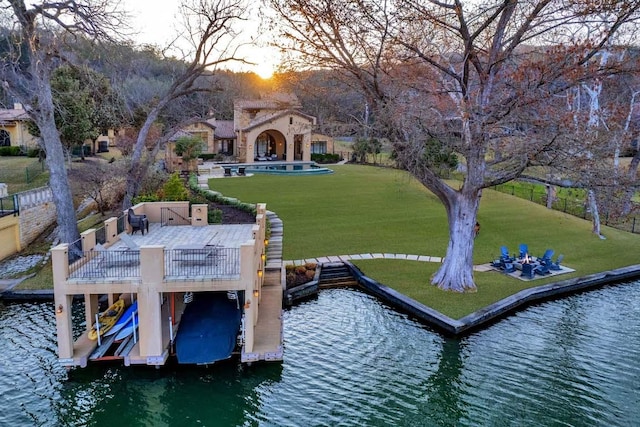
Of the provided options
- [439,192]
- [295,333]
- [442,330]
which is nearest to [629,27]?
[439,192]

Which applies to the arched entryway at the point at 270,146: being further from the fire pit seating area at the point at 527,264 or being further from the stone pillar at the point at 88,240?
the stone pillar at the point at 88,240

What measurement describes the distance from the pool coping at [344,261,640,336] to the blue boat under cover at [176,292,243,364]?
4967mm

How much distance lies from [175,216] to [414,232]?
35.9ft

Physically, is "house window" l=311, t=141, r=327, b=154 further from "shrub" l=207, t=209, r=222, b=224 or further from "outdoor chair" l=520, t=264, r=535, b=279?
"outdoor chair" l=520, t=264, r=535, b=279

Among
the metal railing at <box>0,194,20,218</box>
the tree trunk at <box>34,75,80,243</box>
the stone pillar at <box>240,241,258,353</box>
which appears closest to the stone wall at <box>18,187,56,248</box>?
the metal railing at <box>0,194,20,218</box>

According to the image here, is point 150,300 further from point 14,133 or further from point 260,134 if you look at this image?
point 260,134

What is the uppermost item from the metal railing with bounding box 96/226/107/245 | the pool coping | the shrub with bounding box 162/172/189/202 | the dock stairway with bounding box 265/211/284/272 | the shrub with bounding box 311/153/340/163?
the shrub with bounding box 311/153/340/163

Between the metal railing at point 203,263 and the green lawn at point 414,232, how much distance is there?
621 cm

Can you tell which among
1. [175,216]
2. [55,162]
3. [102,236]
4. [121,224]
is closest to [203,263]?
[121,224]

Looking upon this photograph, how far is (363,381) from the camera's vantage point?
1115cm

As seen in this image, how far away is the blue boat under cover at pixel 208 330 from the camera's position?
11.5 meters

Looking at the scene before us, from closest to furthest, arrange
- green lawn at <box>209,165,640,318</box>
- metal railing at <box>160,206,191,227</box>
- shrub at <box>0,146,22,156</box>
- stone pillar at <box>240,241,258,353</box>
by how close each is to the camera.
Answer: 1. stone pillar at <box>240,241,258,353</box>
2. green lawn at <box>209,165,640,318</box>
3. metal railing at <box>160,206,191,227</box>
4. shrub at <box>0,146,22,156</box>

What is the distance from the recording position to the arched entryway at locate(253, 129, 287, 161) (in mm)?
48219

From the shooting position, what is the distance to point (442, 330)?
1359 cm
